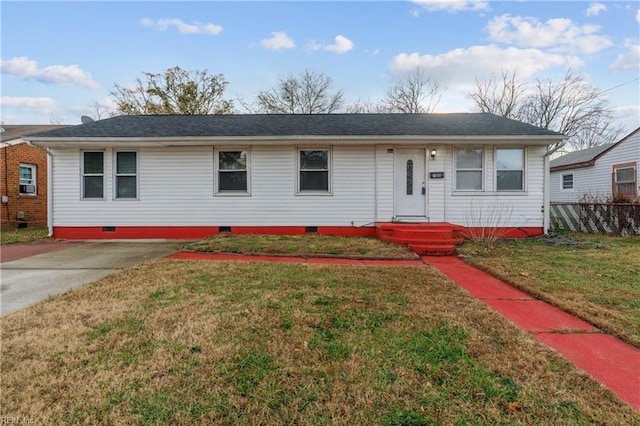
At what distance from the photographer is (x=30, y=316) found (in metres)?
2.94

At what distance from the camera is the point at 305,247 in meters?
6.54

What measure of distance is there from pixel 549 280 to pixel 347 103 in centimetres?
2155

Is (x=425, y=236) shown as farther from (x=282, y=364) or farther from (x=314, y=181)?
(x=282, y=364)

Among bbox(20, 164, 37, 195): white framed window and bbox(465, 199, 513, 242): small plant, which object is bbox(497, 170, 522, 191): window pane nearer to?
bbox(465, 199, 513, 242): small plant

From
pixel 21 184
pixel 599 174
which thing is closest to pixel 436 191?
pixel 599 174

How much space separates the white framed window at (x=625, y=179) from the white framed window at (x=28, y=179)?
2413 cm

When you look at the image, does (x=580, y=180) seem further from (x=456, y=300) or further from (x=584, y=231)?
(x=456, y=300)

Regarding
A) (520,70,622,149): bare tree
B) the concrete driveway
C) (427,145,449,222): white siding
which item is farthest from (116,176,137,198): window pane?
(520,70,622,149): bare tree

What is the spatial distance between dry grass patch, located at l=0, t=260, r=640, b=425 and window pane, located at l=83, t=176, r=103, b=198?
6.34 m

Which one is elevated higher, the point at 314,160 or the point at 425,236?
the point at 314,160

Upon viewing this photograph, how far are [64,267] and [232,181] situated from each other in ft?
14.5

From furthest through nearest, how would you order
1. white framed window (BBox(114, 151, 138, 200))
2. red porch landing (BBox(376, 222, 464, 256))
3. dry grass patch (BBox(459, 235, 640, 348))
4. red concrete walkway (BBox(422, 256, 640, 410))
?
white framed window (BBox(114, 151, 138, 200)) → red porch landing (BBox(376, 222, 464, 256)) → dry grass patch (BBox(459, 235, 640, 348)) → red concrete walkway (BBox(422, 256, 640, 410))

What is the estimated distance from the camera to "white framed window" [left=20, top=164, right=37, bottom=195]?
1211 cm

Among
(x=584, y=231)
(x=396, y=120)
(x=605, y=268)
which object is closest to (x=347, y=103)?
(x=396, y=120)
